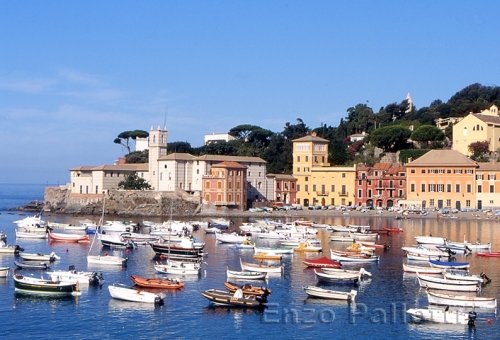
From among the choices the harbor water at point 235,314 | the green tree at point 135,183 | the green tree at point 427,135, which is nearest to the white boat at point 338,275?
the harbor water at point 235,314

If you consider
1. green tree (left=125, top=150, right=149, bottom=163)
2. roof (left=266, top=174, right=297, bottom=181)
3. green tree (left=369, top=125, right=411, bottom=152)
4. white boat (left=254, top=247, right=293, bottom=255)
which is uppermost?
green tree (left=369, top=125, right=411, bottom=152)

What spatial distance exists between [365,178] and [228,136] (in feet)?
120

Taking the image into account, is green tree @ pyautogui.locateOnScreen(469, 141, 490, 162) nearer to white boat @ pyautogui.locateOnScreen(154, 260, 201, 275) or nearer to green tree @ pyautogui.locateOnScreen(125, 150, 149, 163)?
green tree @ pyautogui.locateOnScreen(125, 150, 149, 163)

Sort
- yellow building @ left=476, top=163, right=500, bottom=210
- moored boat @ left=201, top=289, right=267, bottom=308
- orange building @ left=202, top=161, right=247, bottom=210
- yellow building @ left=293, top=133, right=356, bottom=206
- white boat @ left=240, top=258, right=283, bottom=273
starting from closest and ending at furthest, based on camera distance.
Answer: moored boat @ left=201, top=289, right=267, bottom=308
white boat @ left=240, top=258, right=283, bottom=273
yellow building @ left=476, top=163, right=500, bottom=210
orange building @ left=202, top=161, right=247, bottom=210
yellow building @ left=293, top=133, right=356, bottom=206

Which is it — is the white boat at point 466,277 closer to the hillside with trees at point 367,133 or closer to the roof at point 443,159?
the roof at point 443,159

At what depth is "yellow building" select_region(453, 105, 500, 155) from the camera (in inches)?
3711

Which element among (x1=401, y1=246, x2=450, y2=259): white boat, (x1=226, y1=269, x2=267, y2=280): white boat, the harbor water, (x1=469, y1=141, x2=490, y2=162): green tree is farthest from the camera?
(x1=469, y1=141, x2=490, y2=162): green tree

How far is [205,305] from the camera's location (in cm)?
3247

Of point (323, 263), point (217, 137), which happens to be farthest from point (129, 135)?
A: point (323, 263)

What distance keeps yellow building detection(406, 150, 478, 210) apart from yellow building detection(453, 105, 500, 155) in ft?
23.6

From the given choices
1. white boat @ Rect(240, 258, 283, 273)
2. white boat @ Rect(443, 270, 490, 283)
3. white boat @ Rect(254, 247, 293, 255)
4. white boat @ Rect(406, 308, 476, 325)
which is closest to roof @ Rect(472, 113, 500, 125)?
white boat @ Rect(254, 247, 293, 255)

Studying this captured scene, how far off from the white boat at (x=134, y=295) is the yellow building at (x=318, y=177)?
60751 mm

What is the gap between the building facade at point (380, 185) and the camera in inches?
3565

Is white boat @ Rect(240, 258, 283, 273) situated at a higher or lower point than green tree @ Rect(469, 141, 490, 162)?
lower
